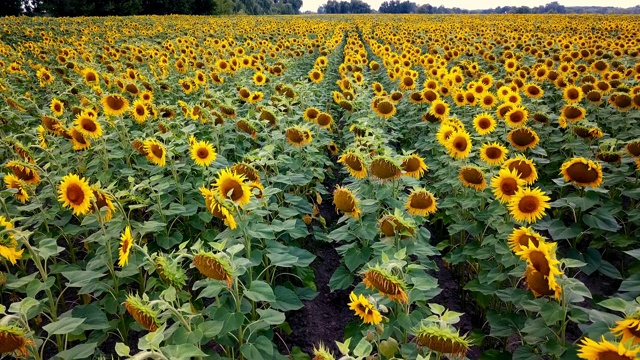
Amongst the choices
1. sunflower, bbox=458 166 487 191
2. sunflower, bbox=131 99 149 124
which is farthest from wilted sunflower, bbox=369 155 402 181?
sunflower, bbox=131 99 149 124

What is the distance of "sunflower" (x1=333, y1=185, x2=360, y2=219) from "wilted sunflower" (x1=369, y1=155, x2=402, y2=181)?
33cm

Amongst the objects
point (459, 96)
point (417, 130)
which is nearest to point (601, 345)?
point (459, 96)

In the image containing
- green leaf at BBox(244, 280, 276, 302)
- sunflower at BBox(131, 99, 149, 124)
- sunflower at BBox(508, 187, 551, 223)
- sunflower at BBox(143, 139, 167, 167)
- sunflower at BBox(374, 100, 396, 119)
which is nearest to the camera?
green leaf at BBox(244, 280, 276, 302)

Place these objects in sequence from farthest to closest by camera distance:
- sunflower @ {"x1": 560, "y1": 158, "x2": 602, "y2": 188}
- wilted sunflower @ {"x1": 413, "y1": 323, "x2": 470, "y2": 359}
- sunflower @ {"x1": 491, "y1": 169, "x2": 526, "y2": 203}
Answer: sunflower @ {"x1": 560, "y1": 158, "x2": 602, "y2": 188}
sunflower @ {"x1": 491, "y1": 169, "x2": 526, "y2": 203}
wilted sunflower @ {"x1": 413, "y1": 323, "x2": 470, "y2": 359}

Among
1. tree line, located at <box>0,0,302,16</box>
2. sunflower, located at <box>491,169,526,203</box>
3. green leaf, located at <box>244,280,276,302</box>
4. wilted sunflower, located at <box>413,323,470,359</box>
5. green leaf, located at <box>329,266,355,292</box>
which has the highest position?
tree line, located at <box>0,0,302,16</box>

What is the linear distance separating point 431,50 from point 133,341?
11.1m

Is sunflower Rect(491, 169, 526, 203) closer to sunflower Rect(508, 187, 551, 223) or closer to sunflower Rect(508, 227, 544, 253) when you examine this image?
sunflower Rect(508, 187, 551, 223)

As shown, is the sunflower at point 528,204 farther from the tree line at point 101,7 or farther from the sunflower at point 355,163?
the tree line at point 101,7

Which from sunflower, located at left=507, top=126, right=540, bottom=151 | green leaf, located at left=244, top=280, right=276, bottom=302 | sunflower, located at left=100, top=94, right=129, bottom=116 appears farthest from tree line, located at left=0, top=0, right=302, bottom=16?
green leaf, located at left=244, top=280, right=276, bottom=302

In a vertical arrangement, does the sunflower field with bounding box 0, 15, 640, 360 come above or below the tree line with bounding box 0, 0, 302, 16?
below

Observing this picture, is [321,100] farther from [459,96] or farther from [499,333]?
[499,333]

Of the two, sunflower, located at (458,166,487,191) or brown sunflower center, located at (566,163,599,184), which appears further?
sunflower, located at (458,166,487,191)

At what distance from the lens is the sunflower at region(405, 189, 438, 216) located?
285cm

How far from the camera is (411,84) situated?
6910 mm
